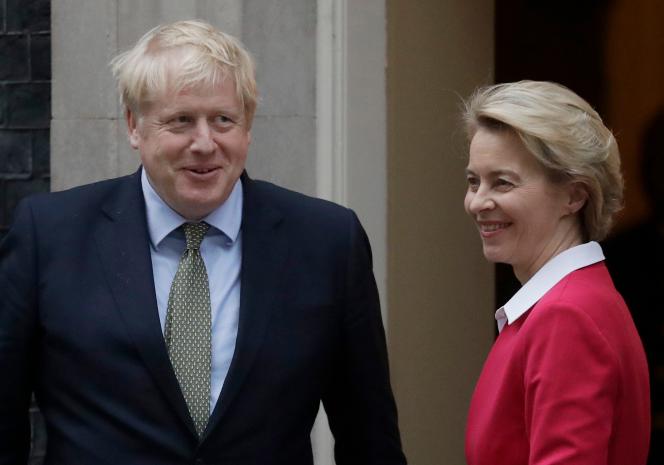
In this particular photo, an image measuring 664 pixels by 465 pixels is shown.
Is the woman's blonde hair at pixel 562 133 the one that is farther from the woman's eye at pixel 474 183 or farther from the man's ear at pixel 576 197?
the woman's eye at pixel 474 183

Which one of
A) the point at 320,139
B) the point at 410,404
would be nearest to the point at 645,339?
the point at 410,404

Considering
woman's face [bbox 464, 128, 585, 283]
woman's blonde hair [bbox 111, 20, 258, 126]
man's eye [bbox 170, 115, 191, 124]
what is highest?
woman's blonde hair [bbox 111, 20, 258, 126]

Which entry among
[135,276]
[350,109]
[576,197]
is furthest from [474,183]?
[350,109]

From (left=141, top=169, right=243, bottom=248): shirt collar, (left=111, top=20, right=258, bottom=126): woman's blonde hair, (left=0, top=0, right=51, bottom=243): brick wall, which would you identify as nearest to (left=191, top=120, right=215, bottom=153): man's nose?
(left=111, top=20, right=258, bottom=126): woman's blonde hair

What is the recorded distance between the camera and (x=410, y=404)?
5996 mm

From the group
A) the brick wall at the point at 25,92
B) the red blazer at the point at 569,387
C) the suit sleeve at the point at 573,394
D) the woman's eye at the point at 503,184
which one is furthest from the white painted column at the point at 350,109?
the suit sleeve at the point at 573,394

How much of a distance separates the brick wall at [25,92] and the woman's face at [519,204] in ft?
11.1

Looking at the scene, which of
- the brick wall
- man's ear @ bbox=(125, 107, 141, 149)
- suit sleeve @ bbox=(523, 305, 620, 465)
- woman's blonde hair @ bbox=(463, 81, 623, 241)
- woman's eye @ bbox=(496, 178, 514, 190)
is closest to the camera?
→ suit sleeve @ bbox=(523, 305, 620, 465)

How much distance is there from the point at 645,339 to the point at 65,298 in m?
3.56

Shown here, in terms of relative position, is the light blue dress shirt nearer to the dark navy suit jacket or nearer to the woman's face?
the dark navy suit jacket

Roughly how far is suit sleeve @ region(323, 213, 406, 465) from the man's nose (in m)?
0.51

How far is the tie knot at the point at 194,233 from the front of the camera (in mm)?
3797

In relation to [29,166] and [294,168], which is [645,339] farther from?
[29,166]

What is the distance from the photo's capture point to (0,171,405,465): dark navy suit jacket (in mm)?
3705
